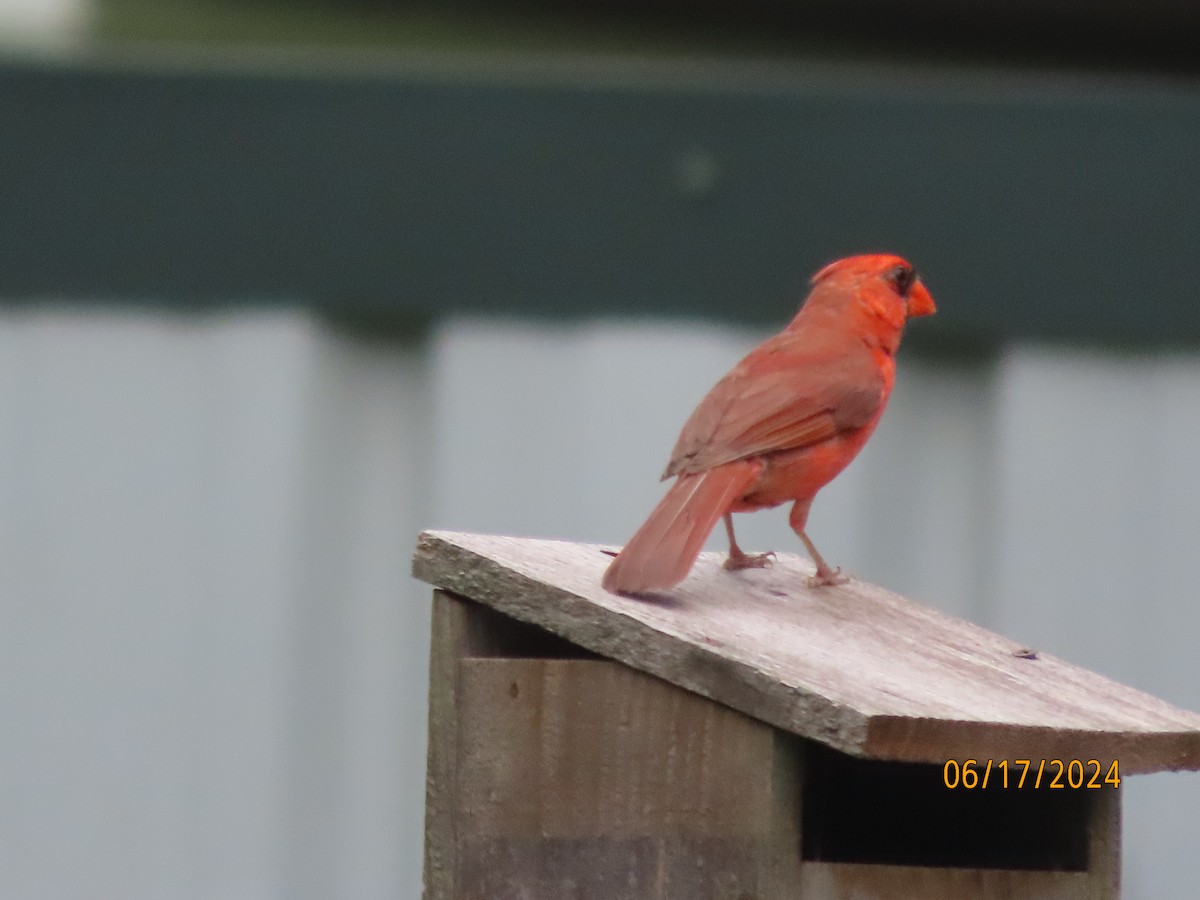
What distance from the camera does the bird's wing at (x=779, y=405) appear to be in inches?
109

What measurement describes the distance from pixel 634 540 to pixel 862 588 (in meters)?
0.65

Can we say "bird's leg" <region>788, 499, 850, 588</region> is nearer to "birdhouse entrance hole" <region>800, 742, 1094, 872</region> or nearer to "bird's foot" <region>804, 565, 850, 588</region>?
"bird's foot" <region>804, 565, 850, 588</region>

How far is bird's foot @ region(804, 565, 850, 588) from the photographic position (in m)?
2.97

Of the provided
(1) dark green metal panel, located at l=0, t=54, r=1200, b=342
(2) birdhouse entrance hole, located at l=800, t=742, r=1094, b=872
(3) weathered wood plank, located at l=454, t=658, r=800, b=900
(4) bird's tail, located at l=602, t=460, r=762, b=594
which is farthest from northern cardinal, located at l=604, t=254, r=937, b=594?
(1) dark green metal panel, located at l=0, t=54, r=1200, b=342

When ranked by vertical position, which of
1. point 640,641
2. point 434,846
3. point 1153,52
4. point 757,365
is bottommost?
point 434,846

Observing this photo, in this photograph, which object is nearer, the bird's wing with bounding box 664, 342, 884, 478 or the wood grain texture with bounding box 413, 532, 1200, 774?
the wood grain texture with bounding box 413, 532, 1200, 774

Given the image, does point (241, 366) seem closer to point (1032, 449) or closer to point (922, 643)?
point (1032, 449)

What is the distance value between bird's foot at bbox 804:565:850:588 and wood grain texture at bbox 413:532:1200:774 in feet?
0.42

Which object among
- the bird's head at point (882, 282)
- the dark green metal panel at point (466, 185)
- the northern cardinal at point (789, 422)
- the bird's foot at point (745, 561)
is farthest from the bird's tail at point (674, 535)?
the dark green metal panel at point (466, 185)

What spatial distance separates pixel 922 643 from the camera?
2.72m

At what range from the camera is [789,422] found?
2.89 metres

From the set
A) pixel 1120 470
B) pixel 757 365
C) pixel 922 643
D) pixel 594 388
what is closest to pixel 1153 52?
pixel 1120 470

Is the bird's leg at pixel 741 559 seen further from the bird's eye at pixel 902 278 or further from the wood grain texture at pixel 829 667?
the bird's eye at pixel 902 278

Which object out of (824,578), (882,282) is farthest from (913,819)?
(882,282)
